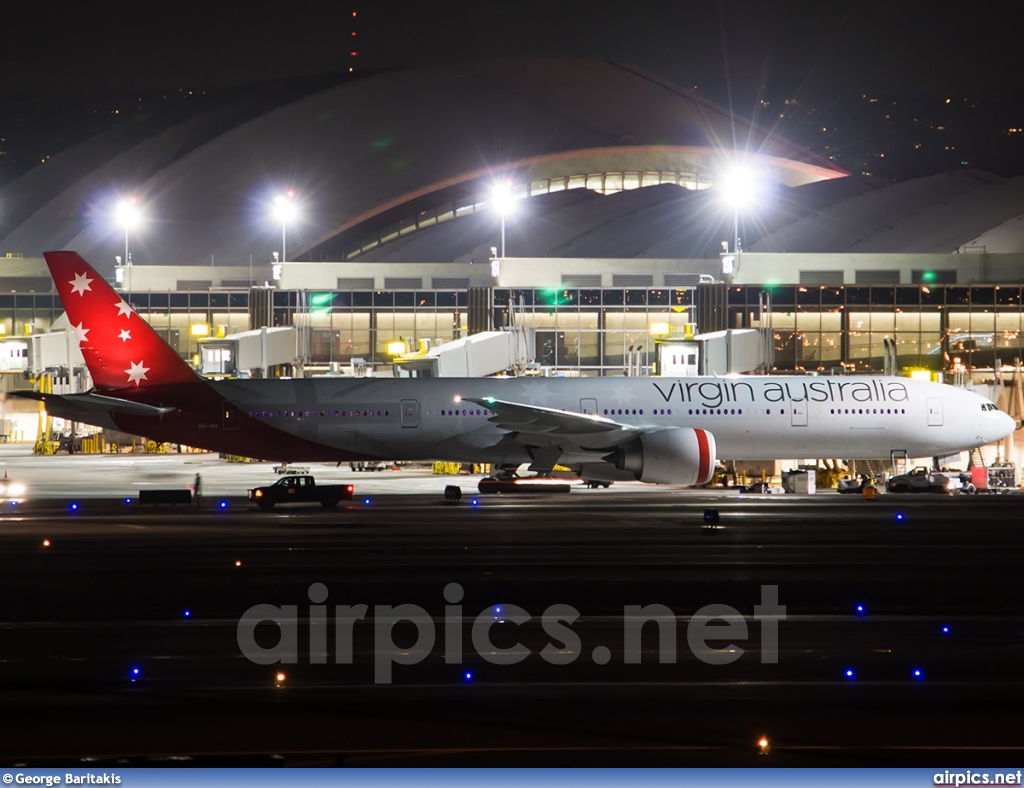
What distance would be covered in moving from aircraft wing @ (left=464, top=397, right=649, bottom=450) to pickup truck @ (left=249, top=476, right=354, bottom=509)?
5503mm

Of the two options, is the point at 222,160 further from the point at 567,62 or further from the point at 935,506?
the point at 935,506

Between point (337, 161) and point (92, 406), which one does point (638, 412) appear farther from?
point (337, 161)

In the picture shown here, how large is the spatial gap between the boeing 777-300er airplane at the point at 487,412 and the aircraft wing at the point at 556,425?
54mm

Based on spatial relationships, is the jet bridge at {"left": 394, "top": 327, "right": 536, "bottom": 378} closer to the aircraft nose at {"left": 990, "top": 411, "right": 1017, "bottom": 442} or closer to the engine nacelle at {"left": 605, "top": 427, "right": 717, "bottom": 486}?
the engine nacelle at {"left": 605, "top": 427, "right": 717, "bottom": 486}

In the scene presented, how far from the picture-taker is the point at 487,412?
119ft

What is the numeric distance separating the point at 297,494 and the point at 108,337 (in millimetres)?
8727

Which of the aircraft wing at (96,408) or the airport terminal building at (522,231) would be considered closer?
the aircraft wing at (96,408)

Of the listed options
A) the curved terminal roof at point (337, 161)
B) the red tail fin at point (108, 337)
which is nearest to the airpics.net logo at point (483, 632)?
the red tail fin at point (108, 337)

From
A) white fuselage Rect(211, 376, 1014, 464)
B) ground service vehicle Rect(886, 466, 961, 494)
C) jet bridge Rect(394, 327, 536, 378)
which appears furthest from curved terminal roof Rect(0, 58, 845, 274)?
ground service vehicle Rect(886, 466, 961, 494)

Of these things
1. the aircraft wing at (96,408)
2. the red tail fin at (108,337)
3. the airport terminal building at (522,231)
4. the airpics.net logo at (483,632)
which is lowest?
the airpics.net logo at (483,632)

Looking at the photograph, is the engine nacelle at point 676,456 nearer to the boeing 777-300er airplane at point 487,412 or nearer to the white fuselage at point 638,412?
the boeing 777-300er airplane at point 487,412

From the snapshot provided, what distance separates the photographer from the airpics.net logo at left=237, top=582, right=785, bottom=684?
43.2 ft

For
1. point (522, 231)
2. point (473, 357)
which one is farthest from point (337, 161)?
point (473, 357)

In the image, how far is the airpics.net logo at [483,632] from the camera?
1316 centimetres
